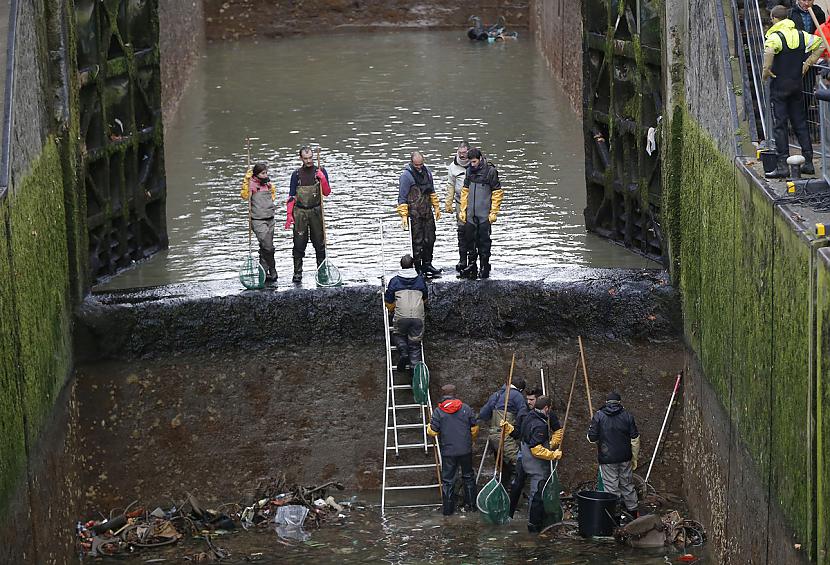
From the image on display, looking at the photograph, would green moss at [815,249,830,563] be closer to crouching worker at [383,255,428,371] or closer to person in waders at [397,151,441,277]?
crouching worker at [383,255,428,371]

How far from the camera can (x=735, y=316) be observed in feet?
41.9

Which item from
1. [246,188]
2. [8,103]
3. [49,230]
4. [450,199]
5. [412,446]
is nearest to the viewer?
[8,103]

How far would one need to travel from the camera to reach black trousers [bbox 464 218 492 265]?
1606cm

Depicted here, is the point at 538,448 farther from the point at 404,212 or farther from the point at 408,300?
the point at 404,212

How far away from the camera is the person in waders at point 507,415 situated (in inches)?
590

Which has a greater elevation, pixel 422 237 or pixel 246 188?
pixel 246 188

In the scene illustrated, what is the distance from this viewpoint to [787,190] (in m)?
11.6

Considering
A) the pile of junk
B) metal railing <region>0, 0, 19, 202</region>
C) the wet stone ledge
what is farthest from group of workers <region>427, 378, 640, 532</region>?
the pile of junk

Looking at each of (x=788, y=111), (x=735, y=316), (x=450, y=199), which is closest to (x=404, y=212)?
(x=450, y=199)

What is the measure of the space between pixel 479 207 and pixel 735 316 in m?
3.96

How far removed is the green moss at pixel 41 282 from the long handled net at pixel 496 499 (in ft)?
14.2

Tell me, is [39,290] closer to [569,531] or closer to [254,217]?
[254,217]

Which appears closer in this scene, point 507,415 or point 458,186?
point 507,415

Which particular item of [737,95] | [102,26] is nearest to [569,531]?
[737,95]
